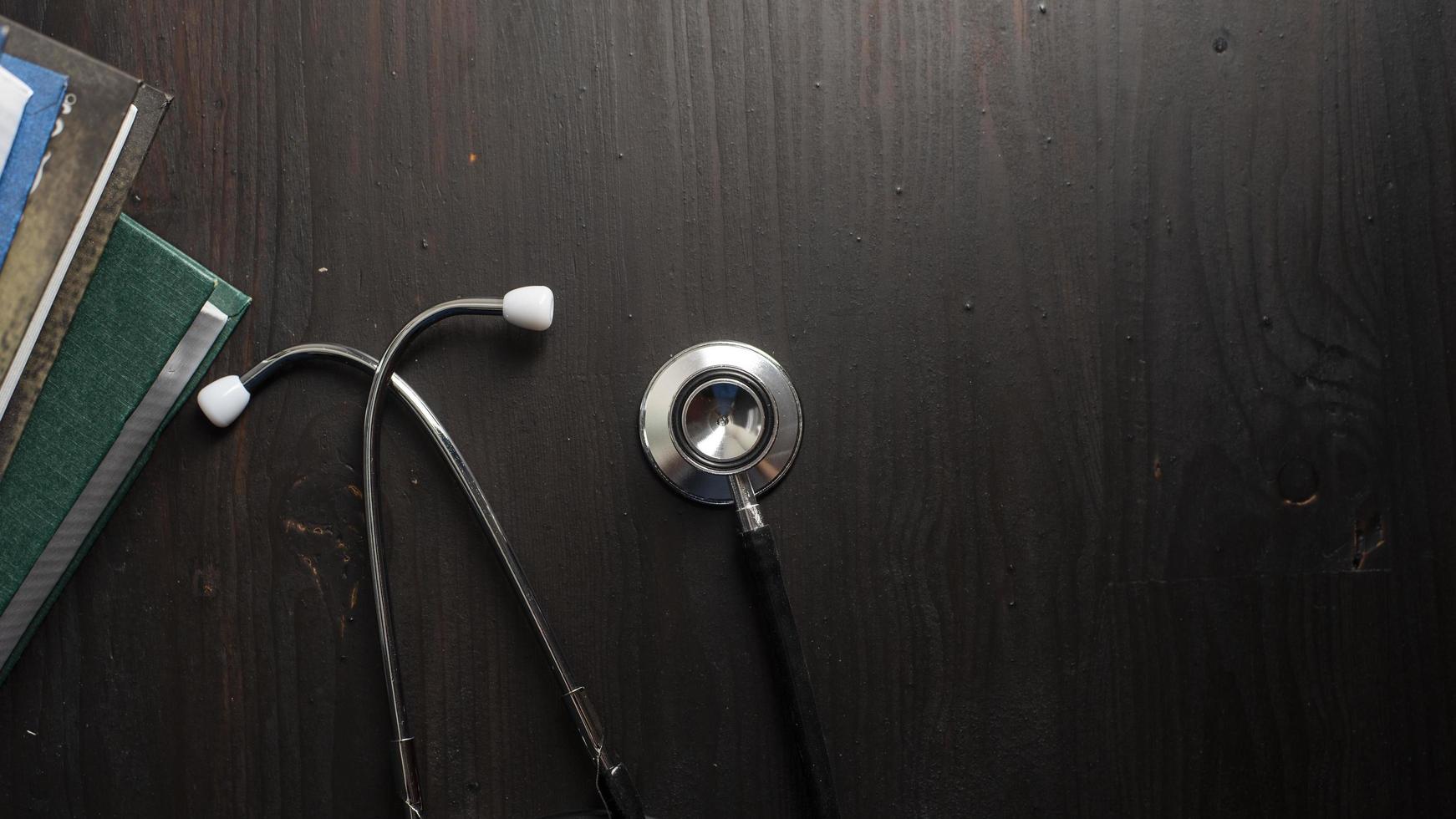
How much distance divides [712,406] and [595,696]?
243 mm

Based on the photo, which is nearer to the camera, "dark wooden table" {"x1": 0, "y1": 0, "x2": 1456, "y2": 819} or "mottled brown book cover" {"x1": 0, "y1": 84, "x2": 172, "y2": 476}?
A: "mottled brown book cover" {"x1": 0, "y1": 84, "x2": 172, "y2": 476}

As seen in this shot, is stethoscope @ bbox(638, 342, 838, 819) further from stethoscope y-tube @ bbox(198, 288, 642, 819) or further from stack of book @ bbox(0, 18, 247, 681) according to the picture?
stack of book @ bbox(0, 18, 247, 681)

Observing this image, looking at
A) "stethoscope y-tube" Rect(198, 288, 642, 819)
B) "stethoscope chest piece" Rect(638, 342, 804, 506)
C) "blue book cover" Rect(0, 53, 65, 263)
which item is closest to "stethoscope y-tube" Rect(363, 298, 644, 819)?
"stethoscope y-tube" Rect(198, 288, 642, 819)

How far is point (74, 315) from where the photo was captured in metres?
0.60

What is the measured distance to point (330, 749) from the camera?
0.69m

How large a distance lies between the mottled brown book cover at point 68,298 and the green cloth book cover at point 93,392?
29 mm

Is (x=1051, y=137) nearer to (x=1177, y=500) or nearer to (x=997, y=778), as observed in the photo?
(x=1177, y=500)

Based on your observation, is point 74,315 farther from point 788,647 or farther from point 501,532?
point 788,647

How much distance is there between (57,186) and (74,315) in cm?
9

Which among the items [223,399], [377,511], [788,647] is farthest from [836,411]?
[223,399]

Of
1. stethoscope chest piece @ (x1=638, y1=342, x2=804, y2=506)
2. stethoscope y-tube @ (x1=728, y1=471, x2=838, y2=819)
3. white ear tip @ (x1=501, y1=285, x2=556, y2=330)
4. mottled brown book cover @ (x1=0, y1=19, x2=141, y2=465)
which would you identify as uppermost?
mottled brown book cover @ (x1=0, y1=19, x2=141, y2=465)

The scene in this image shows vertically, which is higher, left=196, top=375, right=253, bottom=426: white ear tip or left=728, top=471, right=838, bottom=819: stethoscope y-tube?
left=196, top=375, right=253, bottom=426: white ear tip

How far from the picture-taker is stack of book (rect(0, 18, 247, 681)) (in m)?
0.56

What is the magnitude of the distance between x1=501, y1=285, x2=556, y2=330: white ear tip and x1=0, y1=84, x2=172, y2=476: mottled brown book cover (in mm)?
256
